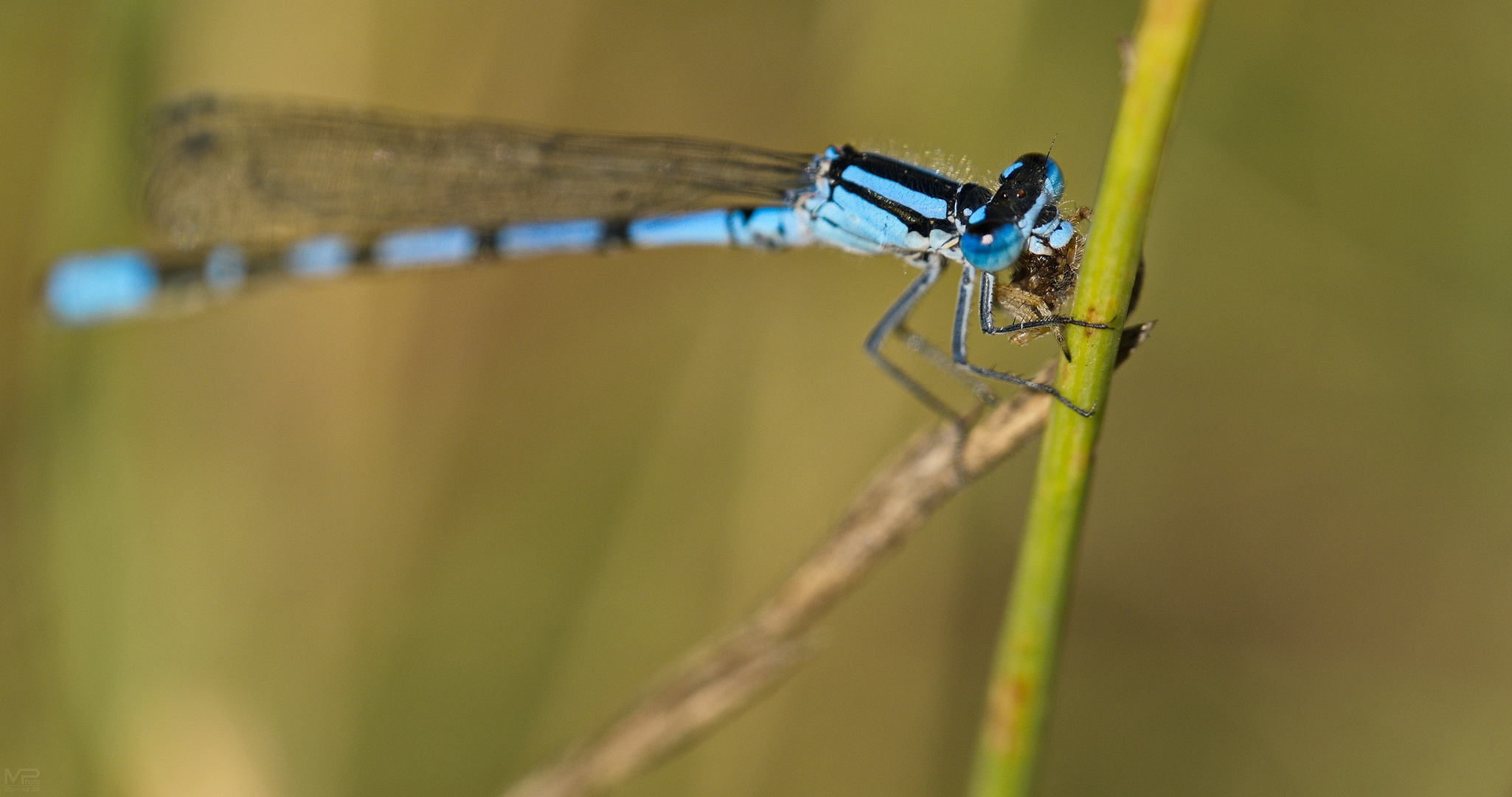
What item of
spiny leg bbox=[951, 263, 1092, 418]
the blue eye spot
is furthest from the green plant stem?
spiny leg bbox=[951, 263, 1092, 418]

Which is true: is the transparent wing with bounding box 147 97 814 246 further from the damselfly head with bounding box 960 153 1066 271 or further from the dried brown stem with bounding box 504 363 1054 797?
the dried brown stem with bounding box 504 363 1054 797

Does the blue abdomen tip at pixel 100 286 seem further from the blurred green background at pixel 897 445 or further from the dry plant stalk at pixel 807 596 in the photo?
the dry plant stalk at pixel 807 596

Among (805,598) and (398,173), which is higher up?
(398,173)

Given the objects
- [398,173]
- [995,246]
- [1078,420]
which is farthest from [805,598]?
[398,173]

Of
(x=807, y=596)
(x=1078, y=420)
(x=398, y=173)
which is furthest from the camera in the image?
(x=398, y=173)

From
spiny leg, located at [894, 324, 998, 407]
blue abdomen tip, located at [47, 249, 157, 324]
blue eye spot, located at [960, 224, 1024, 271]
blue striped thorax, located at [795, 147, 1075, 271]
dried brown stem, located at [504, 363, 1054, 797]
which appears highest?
blue striped thorax, located at [795, 147, 1075, 271]

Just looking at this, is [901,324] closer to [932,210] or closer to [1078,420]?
[932,210]

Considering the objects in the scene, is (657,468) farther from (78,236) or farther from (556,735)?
(78,236)

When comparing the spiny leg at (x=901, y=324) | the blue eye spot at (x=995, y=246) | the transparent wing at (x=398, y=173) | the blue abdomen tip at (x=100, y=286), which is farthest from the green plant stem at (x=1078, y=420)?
the blue abdomen tip at (x=100, y=286)
